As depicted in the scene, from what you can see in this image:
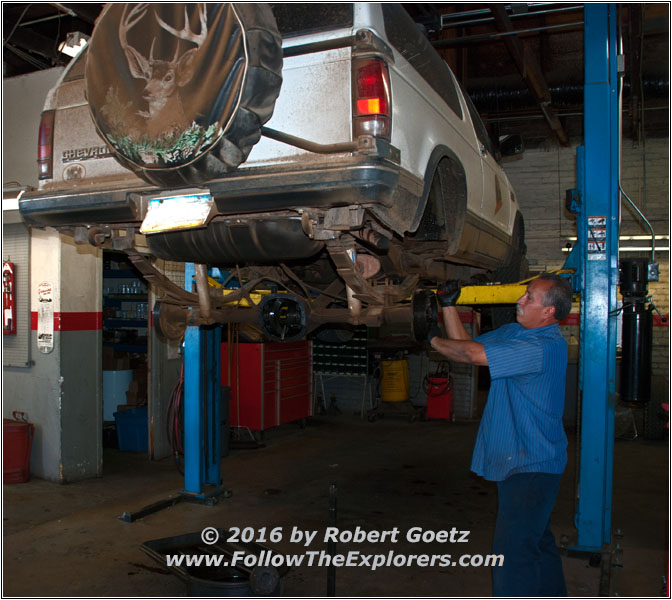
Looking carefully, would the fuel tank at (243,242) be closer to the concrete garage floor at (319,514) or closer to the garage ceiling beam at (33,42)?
the concrete garage floor at (319,514)

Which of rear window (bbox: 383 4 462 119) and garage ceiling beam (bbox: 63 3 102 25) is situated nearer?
rear window (bbox: 383 4 462 119)

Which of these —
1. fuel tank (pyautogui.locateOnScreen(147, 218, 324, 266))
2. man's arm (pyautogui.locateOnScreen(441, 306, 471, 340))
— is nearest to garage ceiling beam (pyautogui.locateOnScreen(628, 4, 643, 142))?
man's arm (pyautogui.locateOnScreen(441, 306, 471, 340))

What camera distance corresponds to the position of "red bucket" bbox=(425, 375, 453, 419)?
10.3 meters

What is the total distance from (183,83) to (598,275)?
3.46 meters

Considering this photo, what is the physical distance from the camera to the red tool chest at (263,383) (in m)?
8.84

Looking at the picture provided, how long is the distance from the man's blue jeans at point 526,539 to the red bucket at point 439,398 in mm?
7151

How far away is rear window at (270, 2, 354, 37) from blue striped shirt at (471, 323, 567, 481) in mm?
1704

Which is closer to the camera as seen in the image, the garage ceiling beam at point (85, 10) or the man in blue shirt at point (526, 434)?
the man in blue shirt at point (526, 434)

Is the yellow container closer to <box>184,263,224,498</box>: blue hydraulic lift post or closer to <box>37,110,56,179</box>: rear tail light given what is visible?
<box>184,263,224,498</box>: blue hydraulic lift post

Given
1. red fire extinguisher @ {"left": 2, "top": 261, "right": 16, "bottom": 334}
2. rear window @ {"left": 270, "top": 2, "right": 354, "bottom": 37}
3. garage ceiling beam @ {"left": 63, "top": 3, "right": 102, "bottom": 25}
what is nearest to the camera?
rear window @ {"left": 270, "top": 2, "right": 354, "bottom": 37}

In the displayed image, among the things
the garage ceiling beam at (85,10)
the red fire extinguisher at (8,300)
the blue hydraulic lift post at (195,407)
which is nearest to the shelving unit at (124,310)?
the red fire extinguisher at (8,300)

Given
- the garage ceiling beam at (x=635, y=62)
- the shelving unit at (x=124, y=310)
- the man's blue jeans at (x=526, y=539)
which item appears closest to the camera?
the man's blue jeans at (x=526, y=539)

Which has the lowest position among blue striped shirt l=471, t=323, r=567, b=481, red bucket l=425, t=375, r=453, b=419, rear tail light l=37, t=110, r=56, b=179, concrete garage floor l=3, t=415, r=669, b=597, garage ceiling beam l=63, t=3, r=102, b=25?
concrete garage floor l=3, t=415, r=669, b=597

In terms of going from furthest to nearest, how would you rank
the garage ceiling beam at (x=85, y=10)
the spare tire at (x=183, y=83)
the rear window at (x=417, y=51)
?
the garage ceiling beam at (x=85, y=10)
the rear window at (x=417, y=51)
the spare tire at (x=183, y=83)
